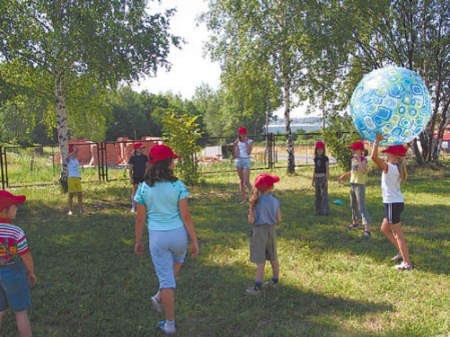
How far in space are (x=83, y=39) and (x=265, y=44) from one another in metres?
6.61

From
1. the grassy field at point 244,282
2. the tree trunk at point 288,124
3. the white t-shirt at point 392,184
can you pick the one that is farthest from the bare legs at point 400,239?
the tree trunk at point 288,124

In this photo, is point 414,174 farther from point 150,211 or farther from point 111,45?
point 150,211

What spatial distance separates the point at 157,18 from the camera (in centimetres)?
1136

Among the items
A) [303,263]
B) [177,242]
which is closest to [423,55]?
[303,263]

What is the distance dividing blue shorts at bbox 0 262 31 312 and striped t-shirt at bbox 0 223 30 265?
0.08 meters

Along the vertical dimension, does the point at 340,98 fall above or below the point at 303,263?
above

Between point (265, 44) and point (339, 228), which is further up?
point (265, 44)

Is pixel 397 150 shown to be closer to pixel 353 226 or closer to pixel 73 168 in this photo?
pixel 353 226

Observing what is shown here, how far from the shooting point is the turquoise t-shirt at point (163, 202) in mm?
3580

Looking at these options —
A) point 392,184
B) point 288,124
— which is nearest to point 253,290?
Result: point 392,184

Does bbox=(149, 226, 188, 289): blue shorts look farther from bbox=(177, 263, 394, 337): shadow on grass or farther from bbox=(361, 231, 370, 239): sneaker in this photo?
bbox=(361, 231, 370, 239): sneaker

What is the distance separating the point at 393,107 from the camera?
5.38 metres

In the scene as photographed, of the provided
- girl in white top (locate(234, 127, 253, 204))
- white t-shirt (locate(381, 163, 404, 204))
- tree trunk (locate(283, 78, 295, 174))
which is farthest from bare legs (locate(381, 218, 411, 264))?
tree trunk (locate(283, 78, 295, 174))

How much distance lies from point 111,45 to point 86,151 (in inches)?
859
